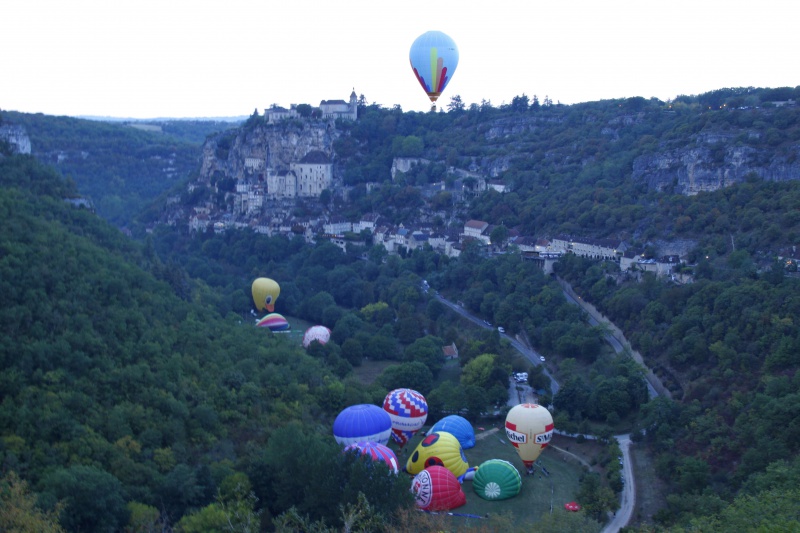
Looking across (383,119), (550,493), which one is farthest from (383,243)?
(550,493)

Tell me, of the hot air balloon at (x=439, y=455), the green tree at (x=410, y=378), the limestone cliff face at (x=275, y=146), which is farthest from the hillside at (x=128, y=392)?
the limestone cliff face at (x=275, y=146)

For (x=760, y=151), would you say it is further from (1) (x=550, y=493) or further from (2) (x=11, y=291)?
(2) (x=11, y=291)

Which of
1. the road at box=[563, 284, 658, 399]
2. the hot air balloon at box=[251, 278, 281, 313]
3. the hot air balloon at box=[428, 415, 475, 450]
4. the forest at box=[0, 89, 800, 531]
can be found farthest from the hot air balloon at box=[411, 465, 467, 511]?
the hot air balloon at box=[251, 278, 281, 313]

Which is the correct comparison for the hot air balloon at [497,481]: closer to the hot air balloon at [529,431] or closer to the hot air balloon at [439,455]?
the hot air balloon at [439,455]

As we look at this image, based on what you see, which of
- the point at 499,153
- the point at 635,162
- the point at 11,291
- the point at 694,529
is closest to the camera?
the point at 694,529

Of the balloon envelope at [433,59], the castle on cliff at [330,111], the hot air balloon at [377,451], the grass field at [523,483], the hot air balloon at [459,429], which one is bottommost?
the grass field at [523,483]

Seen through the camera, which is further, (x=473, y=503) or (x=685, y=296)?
(x=685, y=296)

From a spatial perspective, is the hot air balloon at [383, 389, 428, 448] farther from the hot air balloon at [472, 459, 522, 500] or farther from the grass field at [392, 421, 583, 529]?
the hot air balloon at [472, 459, 522, 500]

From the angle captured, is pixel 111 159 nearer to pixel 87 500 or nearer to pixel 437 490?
pixel 437 490
